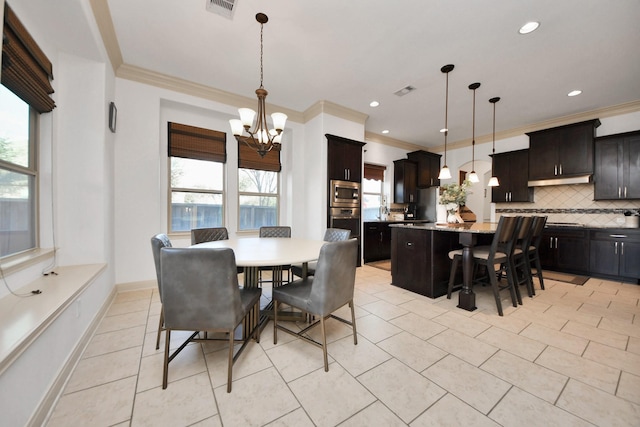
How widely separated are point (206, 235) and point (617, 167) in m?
6.43

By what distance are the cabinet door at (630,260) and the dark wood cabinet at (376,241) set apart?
3530mm

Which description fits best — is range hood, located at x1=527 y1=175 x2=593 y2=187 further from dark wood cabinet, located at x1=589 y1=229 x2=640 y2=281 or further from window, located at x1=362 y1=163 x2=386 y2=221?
window, located at x1=362 y1=163 x2=386 y2=221

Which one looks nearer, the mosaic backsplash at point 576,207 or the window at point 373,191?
the mosaic backsplash at point 576,207

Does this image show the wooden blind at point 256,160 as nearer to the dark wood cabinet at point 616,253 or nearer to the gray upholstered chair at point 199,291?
the gray upholstered chair at point 199,291

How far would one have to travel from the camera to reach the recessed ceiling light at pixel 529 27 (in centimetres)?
225

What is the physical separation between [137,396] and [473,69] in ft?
15.1

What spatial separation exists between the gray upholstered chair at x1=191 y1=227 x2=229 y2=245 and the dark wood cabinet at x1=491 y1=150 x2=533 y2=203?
572 cm

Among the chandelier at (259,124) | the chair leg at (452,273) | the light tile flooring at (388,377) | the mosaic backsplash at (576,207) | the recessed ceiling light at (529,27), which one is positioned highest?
the recessed ceiling light at (529,27)

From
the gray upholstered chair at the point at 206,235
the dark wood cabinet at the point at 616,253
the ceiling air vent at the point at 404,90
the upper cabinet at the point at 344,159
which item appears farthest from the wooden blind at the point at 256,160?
the dark wood cabinet at the point at 616,253

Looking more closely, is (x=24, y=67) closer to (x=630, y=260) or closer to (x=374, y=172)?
(x=374, y=172)

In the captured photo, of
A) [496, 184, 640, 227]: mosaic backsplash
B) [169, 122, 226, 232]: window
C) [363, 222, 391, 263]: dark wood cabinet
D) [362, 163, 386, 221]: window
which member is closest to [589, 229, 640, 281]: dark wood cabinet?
[496, 184, 640, 227]: mosaic backsplash

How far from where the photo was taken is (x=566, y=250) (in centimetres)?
400

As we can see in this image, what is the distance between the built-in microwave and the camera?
4188 mm

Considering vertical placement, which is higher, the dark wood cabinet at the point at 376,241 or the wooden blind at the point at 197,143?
the wooden blind at the point at 197,143
